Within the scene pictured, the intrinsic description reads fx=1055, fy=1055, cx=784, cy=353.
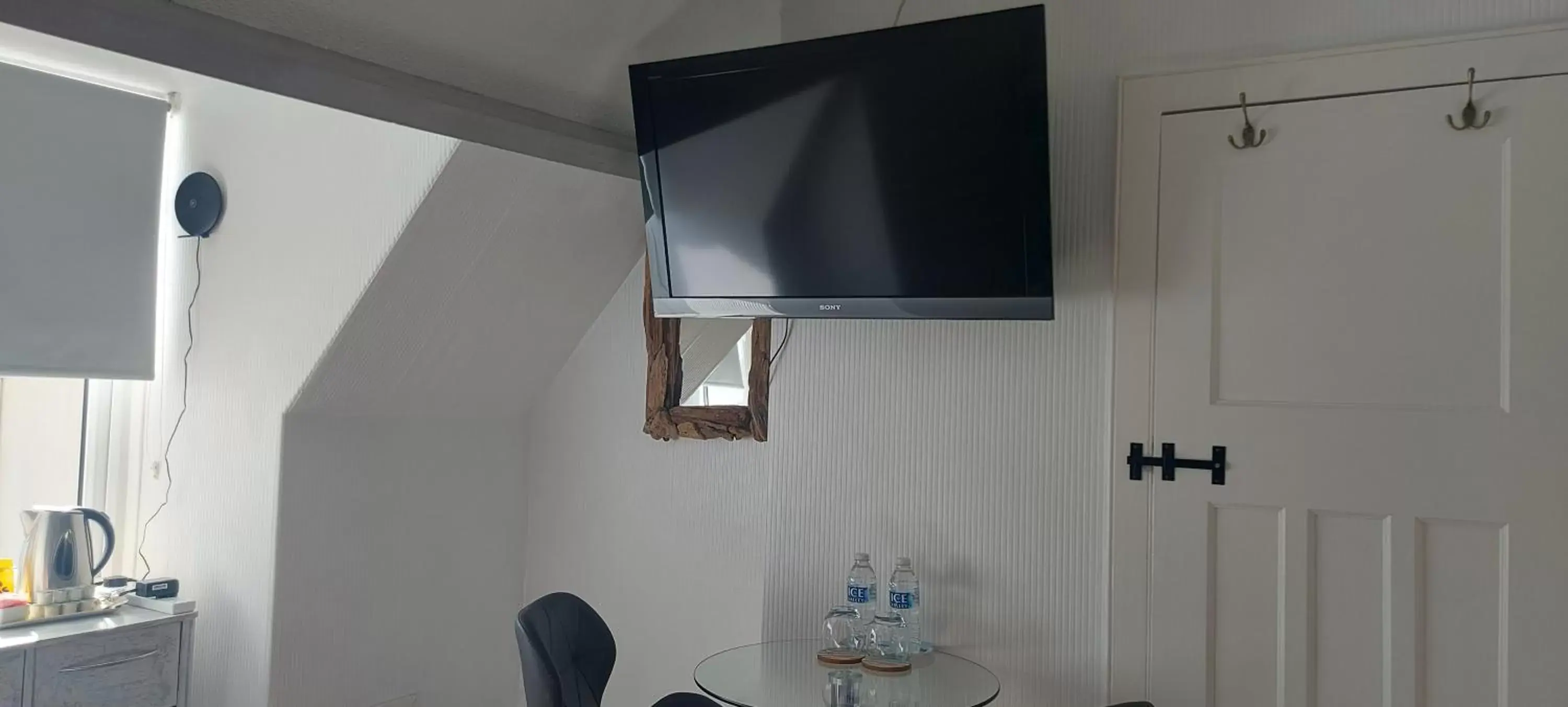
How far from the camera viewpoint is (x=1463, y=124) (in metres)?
1.95

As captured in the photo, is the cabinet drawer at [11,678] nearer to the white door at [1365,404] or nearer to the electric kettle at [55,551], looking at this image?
the electric kettle at [55,551]

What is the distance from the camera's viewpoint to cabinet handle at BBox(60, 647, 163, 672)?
2.72 meters

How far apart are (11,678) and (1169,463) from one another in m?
2.78

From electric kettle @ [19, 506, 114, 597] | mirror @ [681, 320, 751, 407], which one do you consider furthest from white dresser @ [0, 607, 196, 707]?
mirror @ [681, 320, 751, 407]

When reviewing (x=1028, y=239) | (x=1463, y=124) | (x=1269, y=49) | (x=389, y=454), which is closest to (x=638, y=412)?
(x=389, y=454)

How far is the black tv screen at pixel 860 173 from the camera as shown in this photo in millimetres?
2051

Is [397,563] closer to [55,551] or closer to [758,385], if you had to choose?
[55,551]

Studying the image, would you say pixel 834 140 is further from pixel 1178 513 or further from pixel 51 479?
pixel 51 479

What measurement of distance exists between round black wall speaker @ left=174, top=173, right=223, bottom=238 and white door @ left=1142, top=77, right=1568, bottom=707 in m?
2.67

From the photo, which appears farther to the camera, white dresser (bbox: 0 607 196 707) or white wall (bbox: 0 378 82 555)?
white wall (bbox: 0 378 82 555)

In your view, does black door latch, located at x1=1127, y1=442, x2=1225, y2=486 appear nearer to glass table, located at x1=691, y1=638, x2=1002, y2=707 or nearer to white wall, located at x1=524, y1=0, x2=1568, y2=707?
white wall, located at x1=524, y1=0, x2=1568, y2=707

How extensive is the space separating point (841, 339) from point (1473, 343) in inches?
51.8

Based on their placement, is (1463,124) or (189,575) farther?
(189,575)

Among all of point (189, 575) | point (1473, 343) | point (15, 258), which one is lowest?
point (189, 575)
